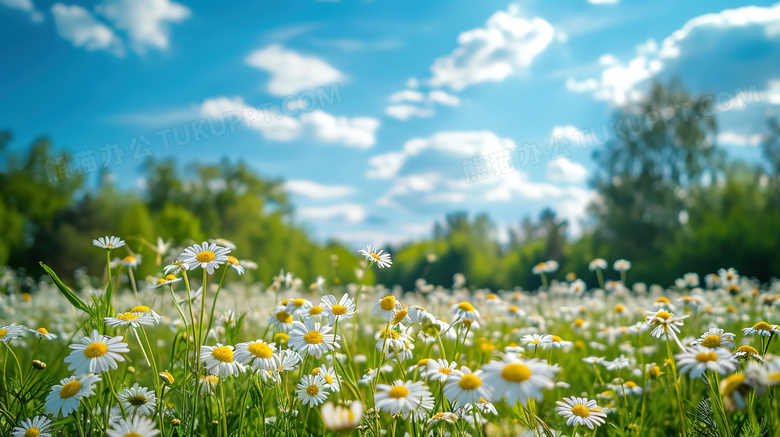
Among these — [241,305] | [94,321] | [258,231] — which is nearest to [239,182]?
[258,231]

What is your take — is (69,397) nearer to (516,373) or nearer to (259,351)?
(259,351)

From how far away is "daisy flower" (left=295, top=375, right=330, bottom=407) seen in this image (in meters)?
2.01

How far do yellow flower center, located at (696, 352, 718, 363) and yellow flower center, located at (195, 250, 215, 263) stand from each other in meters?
1.83

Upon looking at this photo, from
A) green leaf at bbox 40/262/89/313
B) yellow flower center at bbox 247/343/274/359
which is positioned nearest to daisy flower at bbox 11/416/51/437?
green leaf at bbox 40/262/89/313

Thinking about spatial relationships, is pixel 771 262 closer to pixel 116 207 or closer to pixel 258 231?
pixel 258 231

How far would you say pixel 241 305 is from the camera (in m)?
5.73

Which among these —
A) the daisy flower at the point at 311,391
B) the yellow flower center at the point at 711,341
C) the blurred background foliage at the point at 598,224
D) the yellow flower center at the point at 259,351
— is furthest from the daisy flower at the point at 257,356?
the blurred background foliage at the point at 598,224

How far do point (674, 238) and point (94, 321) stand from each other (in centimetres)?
2185

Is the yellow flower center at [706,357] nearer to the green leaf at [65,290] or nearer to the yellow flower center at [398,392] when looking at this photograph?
the yellow flower center at [398,392]

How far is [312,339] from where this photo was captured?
1899 millimetres

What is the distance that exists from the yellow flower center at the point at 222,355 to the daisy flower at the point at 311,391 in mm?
368

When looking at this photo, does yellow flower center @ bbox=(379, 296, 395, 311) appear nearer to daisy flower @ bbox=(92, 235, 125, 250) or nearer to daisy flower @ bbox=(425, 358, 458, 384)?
daisy flower @ bbox=(425, 358, 458, 384)

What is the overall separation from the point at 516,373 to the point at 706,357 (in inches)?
31.2

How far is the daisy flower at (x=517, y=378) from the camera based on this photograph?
1223mm
